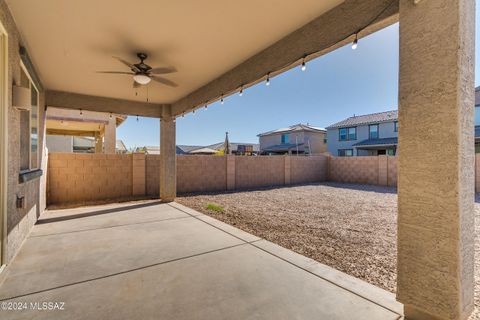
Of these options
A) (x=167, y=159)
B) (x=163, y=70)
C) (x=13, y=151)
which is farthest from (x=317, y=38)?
(x=167, y=159)

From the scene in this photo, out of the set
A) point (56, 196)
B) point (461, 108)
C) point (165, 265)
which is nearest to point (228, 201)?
point (165, 265)

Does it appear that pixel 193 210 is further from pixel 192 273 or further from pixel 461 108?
pixel 461 108

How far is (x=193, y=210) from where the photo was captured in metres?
5.56

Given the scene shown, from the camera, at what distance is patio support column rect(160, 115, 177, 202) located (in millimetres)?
6816

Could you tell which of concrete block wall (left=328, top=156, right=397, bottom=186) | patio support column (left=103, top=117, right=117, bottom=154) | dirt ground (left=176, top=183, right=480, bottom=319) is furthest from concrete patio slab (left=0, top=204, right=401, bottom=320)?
concrete block wall (left=328, top=156, right=397, bottom=186)

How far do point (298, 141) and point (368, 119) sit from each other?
6.18 m

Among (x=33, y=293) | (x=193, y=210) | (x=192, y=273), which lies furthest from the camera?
(x=193, y=210)

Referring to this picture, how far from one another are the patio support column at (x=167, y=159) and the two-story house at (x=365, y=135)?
14576mm

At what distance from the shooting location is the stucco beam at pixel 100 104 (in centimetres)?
559

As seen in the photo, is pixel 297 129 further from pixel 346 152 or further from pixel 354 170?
pixel 354 170

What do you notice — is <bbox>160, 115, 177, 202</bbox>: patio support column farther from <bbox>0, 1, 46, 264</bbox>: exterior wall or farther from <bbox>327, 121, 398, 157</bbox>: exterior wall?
<bbox>327, 121, 398, 157</bbox>: exterior wall

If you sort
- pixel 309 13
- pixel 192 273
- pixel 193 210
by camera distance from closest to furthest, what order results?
pixel 192 273, pixel 309 13, pixel 193 210

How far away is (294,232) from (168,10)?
12.1ft

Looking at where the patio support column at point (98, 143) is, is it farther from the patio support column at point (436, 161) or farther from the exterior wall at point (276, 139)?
the exterior wall at point (276, 139)
